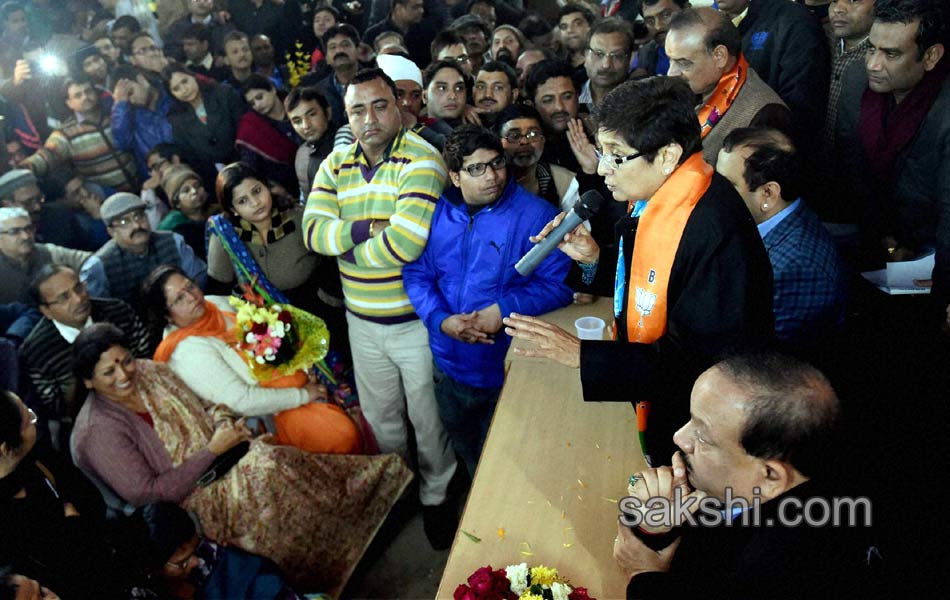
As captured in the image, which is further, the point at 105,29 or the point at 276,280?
the point at 105,29

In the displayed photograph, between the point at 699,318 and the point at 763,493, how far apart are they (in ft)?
1.66

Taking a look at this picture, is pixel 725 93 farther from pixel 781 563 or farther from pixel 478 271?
pixel 781 563

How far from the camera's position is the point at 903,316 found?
10.7 feet

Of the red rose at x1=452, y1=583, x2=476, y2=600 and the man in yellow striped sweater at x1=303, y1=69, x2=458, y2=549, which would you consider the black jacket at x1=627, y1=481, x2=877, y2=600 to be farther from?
the man in yellow striped sweater at x1=303, y1=69, x2=458, y2=549

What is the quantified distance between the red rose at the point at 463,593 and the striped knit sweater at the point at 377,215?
1.60m

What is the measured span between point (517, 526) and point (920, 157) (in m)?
2.44

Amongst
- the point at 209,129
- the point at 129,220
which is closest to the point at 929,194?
the point at 129,220

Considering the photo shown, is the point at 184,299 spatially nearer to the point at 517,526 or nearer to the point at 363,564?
the point at 363,564

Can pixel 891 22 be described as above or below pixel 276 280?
above

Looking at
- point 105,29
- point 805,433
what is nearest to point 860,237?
point 805,433

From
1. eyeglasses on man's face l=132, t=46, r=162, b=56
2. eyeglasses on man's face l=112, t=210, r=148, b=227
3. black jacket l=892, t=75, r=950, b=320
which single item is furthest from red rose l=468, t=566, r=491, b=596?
eyeglasses on man's face l=132, t=46, r=162, b=56

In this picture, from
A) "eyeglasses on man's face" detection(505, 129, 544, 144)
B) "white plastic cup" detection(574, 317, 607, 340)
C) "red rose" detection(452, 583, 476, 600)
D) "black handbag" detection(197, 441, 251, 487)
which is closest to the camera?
"red rose" detection(452, 583, 476, 600)

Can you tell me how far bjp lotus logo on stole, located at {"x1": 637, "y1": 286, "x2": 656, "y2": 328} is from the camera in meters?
1.91

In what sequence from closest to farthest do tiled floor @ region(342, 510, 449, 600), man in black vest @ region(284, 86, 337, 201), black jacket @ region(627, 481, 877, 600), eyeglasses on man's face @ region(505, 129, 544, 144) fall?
black jacket @ region(627, 481, 877, 600)
tiled floor @ region(342, 510, 449, 600)
eyeglasses on man's face @ region(505, 129, 544, 144)
man in black vest @ region(284, 86, 337, 201)
